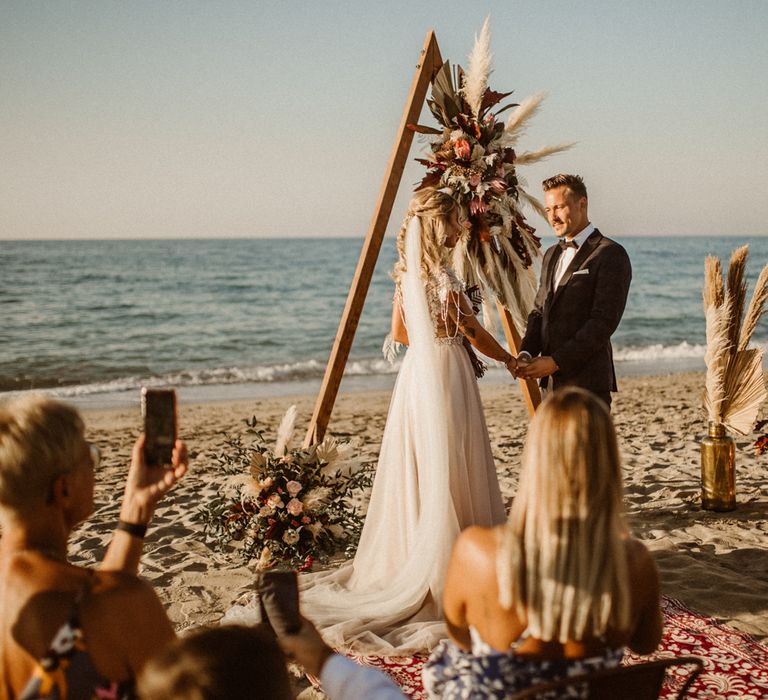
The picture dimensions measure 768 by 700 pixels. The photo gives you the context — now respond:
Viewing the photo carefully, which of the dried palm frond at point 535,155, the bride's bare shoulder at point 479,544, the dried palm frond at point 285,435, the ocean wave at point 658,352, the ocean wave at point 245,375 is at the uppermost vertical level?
the dried palm frond at point 535,155

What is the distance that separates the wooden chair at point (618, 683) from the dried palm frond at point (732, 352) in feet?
13.3

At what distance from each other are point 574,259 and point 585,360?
626 mm

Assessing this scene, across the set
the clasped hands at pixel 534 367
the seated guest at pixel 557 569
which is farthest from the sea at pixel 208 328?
the seated guest at pixel 557 569

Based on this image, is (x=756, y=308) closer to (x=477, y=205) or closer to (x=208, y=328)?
(x=477, y=205)

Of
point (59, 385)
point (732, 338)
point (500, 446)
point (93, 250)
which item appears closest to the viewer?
point (732, 338)

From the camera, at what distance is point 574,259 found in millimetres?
4781

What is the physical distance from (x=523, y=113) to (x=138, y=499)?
3443 millimetres

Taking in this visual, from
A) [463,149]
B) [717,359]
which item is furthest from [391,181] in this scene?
[717,359]

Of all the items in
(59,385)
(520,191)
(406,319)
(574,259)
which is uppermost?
(520,191)

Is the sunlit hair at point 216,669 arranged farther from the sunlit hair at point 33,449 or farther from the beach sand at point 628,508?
the beach sand at point 628,508

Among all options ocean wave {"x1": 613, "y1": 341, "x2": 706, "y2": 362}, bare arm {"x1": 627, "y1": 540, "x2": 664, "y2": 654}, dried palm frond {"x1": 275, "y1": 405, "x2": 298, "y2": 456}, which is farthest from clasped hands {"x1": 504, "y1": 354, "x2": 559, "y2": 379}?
ocean wave {"x1": 613, "y1": 341, "x2": 706, "y2": 362}

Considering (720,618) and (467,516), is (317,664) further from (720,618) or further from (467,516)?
(720,618)

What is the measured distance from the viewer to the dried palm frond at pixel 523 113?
15.2 feet

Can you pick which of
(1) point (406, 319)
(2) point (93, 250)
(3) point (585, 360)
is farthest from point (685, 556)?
(2) point (93, 250)
